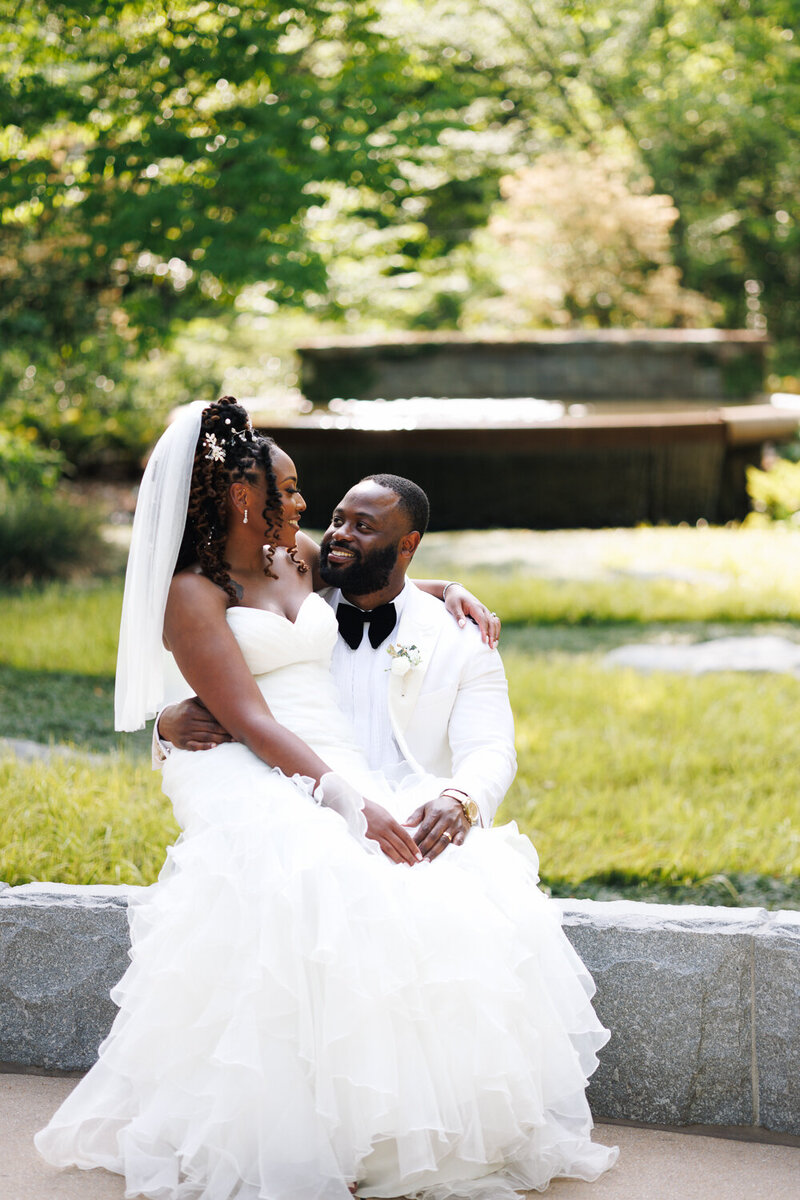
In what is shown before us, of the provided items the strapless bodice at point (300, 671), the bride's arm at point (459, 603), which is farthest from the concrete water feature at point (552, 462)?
the strapless bodice at point (300, 671)

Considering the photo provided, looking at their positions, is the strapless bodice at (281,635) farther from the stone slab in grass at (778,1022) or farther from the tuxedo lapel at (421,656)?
the stone slab in grass at (778,1022)

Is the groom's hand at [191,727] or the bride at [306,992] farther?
the groom's hand at [191,727]

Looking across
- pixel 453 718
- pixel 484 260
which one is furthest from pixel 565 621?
pixel 484 260

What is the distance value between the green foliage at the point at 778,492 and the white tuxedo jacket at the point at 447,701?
7666 millimetres

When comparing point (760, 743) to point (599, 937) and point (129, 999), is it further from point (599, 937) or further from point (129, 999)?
point (129, 999)

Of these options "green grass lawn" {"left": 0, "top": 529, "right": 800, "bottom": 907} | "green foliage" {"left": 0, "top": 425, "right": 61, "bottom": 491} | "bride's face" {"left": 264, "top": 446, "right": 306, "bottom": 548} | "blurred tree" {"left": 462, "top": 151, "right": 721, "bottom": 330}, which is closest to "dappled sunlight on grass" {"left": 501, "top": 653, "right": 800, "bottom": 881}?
"green grass lawn" {"left": 0, "top": 529, "right": 800, "bottom": 907}

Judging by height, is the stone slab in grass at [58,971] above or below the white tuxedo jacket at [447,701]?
below

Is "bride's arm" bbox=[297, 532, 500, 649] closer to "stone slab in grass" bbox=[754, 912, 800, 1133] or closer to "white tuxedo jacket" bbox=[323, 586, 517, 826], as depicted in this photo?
"white tuxedo jacket" bbox=[323, 586, 517, 826]

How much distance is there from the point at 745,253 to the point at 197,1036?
22273mm

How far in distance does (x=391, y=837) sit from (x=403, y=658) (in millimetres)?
509

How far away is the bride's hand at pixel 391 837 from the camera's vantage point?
2.69 m

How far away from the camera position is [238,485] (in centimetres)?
296

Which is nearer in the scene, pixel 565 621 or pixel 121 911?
pixel 121 911

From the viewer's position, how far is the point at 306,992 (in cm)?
243
